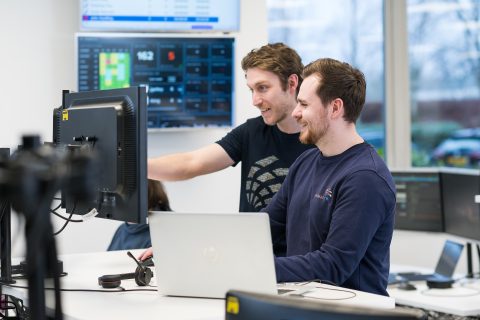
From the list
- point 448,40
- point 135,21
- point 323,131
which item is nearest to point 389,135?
point 448,40

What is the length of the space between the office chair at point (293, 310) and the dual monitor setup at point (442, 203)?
262cm

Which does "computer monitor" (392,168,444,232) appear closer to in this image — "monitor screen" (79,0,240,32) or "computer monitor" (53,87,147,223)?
"monitor screen" (79,0,240,32)

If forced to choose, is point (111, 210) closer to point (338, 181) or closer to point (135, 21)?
point (338, 181)

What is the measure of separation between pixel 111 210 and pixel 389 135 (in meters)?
3.75

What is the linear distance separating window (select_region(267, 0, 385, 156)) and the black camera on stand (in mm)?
4415

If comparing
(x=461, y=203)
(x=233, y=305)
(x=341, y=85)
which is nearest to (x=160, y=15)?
(x=341, y=85)

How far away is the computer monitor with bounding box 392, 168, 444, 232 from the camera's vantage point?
404cm

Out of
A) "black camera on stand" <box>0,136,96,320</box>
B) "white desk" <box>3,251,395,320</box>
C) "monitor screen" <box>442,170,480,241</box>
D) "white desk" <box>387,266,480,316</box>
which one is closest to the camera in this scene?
"black camera on stand" <box>0,136,96,320</box>

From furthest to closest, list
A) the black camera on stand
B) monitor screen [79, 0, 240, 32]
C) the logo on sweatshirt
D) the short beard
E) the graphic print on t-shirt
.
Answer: monitor screen [79, 0, 240, 32]
the graphic print on t-shirt
the short beard
the logo on sweatshirt
the black camera on stand

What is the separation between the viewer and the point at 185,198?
Result: 418cm

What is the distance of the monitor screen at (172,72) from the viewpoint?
3.88m

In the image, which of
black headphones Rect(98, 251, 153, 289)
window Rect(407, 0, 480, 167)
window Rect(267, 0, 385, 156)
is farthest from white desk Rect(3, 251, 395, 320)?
window Rect(407, 0, 480, 167)

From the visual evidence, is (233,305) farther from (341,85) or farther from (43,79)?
(43,79)

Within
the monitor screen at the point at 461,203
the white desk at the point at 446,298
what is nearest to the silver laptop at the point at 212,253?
the white desk at the point at 446,298
